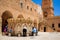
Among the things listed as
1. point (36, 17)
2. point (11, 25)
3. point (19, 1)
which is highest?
point (19, 1)

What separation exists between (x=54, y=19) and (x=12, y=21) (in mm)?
22373

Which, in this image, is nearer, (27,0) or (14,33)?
(14,33)

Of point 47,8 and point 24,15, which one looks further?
point 47,8

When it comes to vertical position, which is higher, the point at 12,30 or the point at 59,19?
the point at 59,19

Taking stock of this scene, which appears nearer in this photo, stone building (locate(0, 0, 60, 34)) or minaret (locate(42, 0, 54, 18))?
stone building (locate(0, 0, 60, 34))

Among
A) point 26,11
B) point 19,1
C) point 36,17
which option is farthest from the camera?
point 36,17

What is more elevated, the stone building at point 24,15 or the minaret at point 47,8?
the minaret at point 47,8

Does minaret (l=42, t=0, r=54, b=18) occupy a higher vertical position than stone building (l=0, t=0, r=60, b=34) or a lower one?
higher

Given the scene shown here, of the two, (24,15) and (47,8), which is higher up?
(47,8)

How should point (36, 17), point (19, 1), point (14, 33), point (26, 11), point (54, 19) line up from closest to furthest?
point (14, 33) < point (19, 1) < point (26, 11) < point (36, 17) < point (54, 19)

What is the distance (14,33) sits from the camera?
1548 centimetres

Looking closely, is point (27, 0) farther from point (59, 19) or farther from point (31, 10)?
point (59, 19)

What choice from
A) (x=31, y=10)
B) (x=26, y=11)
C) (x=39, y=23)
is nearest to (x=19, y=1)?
(x=26, y=11)

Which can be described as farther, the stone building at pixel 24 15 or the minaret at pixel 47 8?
the minaret at pixel 47 8
